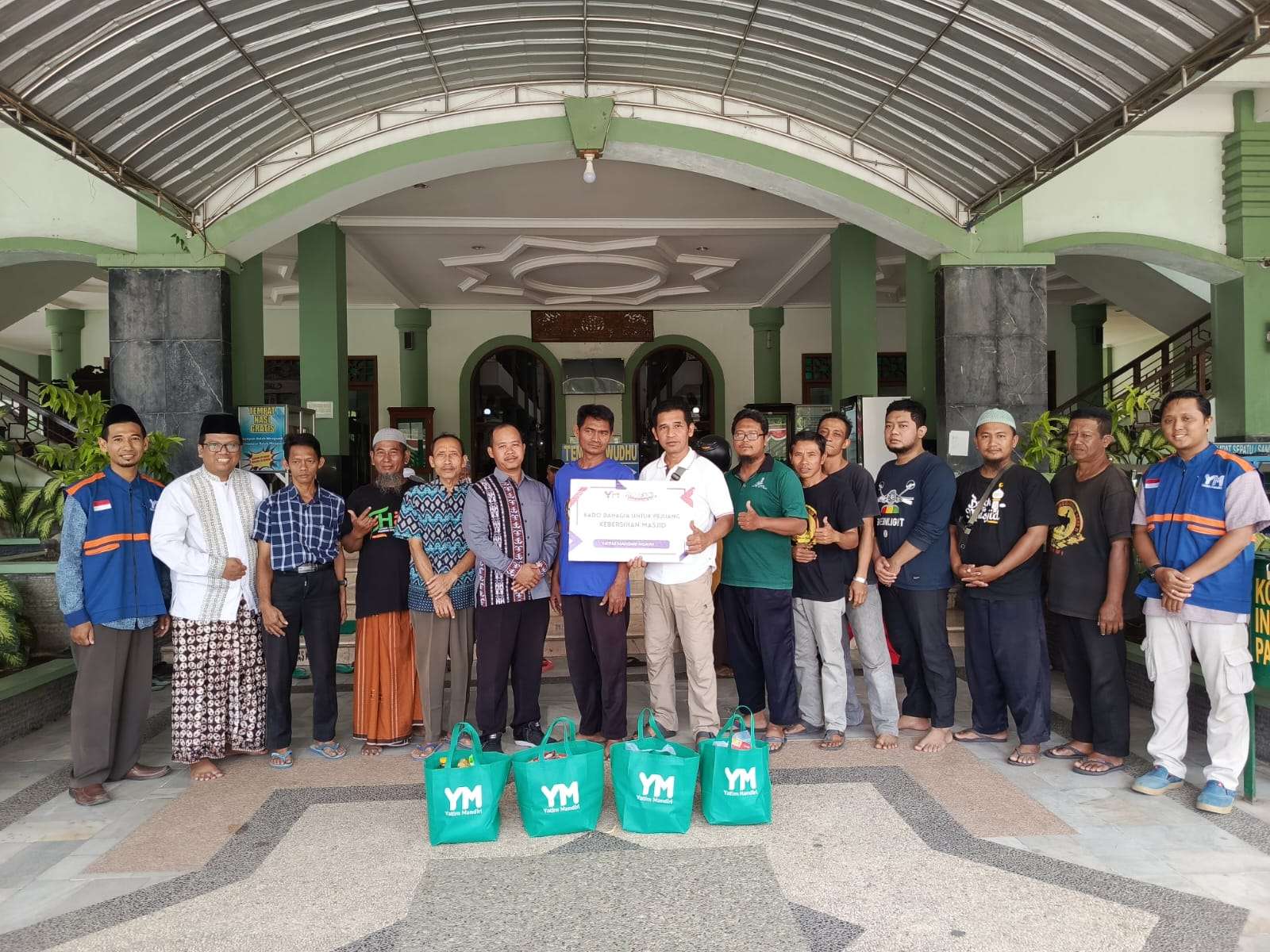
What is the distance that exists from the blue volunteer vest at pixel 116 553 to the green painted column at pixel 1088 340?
542 inches

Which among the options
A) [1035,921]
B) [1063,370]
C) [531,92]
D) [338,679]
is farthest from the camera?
[1063,370]

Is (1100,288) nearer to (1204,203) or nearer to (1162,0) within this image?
(1204,203)

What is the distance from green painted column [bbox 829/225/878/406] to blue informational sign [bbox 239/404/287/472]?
5.17 m

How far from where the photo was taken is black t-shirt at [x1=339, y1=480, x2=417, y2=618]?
4.05 meters

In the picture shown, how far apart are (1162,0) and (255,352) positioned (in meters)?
7.01

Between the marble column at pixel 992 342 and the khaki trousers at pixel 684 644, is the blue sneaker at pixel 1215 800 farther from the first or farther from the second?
the marble column at pixel 992 342

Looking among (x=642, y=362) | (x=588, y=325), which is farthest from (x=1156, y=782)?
(x=588, y=325)

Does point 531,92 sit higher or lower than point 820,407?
higher

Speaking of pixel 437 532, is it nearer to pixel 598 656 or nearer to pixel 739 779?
pixel 598 656

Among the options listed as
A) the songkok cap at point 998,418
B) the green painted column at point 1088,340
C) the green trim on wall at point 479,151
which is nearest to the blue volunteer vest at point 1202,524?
the songkok cap at point 998,418

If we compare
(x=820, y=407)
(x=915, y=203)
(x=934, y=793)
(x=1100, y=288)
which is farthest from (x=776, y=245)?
(x=934, y=793)

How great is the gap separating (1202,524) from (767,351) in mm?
11255

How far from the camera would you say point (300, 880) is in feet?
9.16

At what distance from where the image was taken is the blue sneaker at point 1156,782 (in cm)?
339
